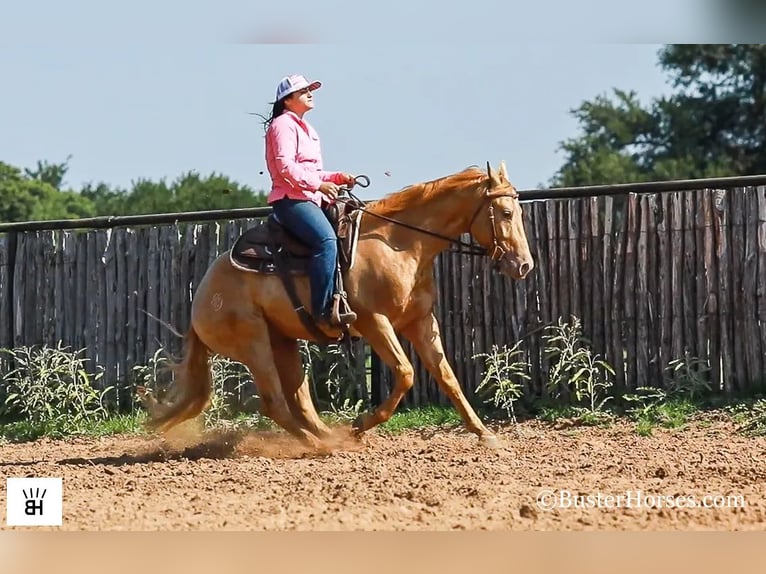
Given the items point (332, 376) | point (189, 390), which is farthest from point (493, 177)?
point (332, 376)

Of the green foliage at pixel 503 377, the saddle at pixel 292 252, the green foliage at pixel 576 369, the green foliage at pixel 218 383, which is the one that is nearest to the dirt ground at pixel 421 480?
the green foliage at pixel 503 377

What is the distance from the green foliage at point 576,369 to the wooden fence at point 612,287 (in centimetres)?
10

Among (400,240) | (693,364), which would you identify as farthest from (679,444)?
(400,240)

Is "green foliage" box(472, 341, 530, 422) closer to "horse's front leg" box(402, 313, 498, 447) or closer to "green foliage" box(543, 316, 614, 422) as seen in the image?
"green foliage" box(543, 316, 614, 422)

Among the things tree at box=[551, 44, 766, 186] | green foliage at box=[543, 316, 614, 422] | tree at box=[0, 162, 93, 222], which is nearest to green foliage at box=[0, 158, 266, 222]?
tree at box=[0, 162, 93, 222]

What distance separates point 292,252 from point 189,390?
137 centimetres

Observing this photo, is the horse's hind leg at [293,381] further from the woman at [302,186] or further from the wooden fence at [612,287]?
the wooden fence at [612,287]

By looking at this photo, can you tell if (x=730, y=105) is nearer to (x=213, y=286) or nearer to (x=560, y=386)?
(x=560, y=386)

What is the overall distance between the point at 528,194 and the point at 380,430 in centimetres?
244

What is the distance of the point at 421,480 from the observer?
621cm

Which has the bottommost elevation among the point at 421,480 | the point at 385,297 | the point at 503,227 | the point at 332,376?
the point at 421,480

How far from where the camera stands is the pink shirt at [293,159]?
7.38 meters

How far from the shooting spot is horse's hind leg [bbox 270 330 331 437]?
8.09m

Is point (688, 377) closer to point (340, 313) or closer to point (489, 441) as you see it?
point (489, 441)
